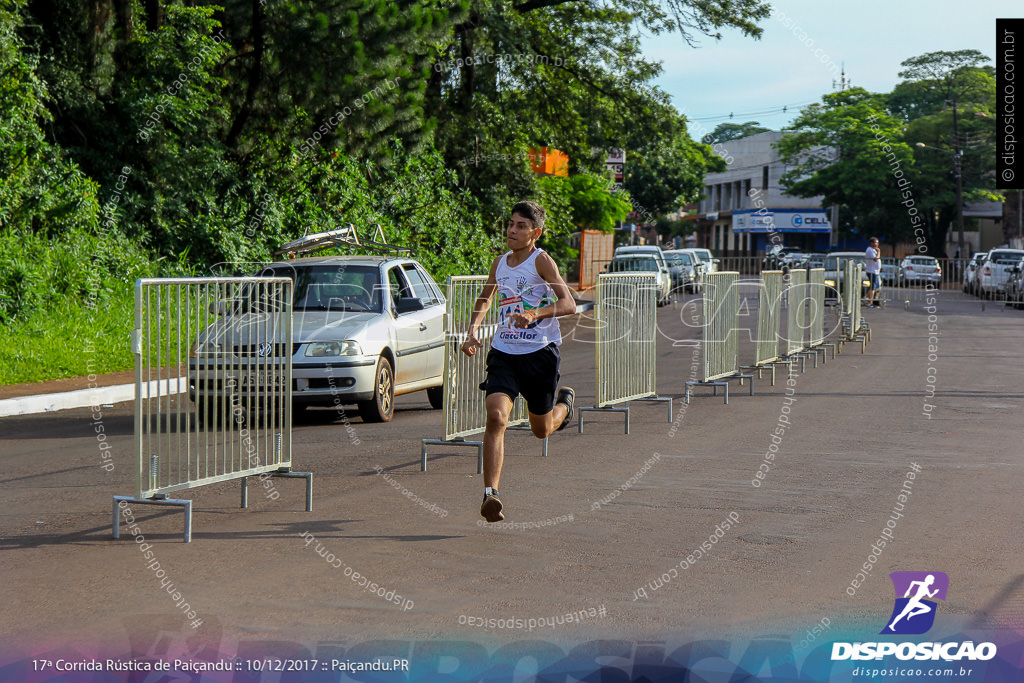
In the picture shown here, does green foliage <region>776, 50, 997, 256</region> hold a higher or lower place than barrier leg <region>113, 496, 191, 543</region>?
higher

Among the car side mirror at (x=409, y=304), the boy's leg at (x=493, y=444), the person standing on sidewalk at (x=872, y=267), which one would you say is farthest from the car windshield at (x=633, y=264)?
the boy's leg at (x=493, y=444)

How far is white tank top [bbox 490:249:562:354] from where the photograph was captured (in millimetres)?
7312

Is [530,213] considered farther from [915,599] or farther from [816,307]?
[816,307]

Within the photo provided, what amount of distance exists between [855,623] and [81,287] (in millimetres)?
15739

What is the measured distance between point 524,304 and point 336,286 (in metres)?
5.92

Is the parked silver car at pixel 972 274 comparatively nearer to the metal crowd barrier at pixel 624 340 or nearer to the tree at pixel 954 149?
the tree at pixel 954 149

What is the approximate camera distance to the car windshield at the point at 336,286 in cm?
1279

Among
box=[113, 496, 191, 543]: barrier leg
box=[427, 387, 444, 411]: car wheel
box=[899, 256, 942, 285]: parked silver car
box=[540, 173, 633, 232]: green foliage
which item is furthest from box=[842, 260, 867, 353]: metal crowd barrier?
box=[540, 173, 633, 232]: green foliage

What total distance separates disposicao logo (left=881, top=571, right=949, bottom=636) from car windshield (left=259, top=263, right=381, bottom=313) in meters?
7.72

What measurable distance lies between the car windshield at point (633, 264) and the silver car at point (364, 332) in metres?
A: 24.1

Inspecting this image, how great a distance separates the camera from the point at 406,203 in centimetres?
2691

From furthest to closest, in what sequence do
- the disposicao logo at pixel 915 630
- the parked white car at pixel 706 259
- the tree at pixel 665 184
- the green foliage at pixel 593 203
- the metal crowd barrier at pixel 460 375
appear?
the tree at pixel 665 184, the parked white car at pixel 706 259, the green foliage at pixel 593 203, the metal crowd barrier at pixel 460 375, the disposicao logo at pixel 915 630

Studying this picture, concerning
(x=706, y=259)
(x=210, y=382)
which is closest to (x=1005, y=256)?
(x=706, y=259)

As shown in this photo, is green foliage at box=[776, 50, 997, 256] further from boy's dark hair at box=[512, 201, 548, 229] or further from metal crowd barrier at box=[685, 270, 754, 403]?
boy's dark hair at box=[512, 201, 548, 229]
